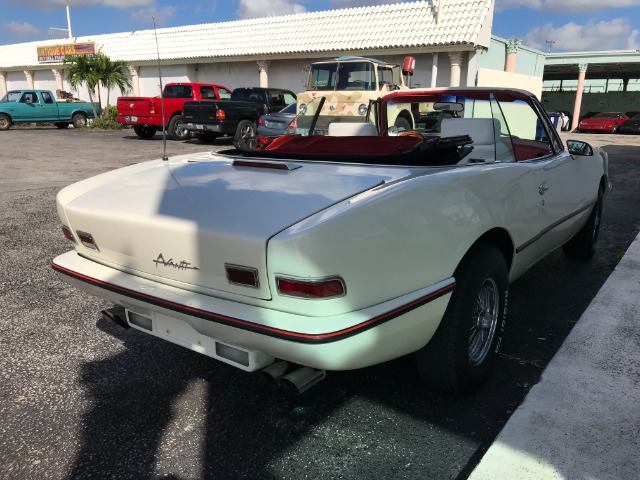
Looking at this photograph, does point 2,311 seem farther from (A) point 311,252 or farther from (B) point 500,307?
(B) point 500,307

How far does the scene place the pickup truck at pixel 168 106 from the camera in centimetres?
1642

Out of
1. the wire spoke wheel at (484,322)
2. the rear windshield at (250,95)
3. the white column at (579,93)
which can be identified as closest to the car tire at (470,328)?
the wire spoke wheel at (484,322)

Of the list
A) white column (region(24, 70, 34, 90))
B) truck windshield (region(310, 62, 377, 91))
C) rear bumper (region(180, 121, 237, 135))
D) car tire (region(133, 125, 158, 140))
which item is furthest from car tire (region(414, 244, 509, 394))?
white column (region(24, 70, 34, 90))

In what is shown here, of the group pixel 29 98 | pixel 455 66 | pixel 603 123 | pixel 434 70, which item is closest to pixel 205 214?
pixel 455 66

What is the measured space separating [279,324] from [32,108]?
2346 centimetres

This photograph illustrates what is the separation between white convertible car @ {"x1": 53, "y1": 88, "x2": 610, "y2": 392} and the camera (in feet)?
6.19

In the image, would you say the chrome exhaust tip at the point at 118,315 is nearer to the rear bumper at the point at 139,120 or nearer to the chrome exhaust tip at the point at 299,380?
the chrome exhaust tip at the point at 299,380

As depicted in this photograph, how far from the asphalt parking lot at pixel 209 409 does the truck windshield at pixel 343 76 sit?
9819 millimetres

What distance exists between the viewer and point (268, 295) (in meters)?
1.94

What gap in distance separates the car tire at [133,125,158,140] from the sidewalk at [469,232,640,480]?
1729 cm

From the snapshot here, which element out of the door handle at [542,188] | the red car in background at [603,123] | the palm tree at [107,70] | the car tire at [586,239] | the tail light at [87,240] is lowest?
the red car in background at [603,123]

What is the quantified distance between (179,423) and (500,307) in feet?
5.59

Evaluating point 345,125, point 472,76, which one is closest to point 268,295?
point 345,125

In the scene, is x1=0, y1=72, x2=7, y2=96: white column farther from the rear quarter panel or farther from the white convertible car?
the rear quarter panel
